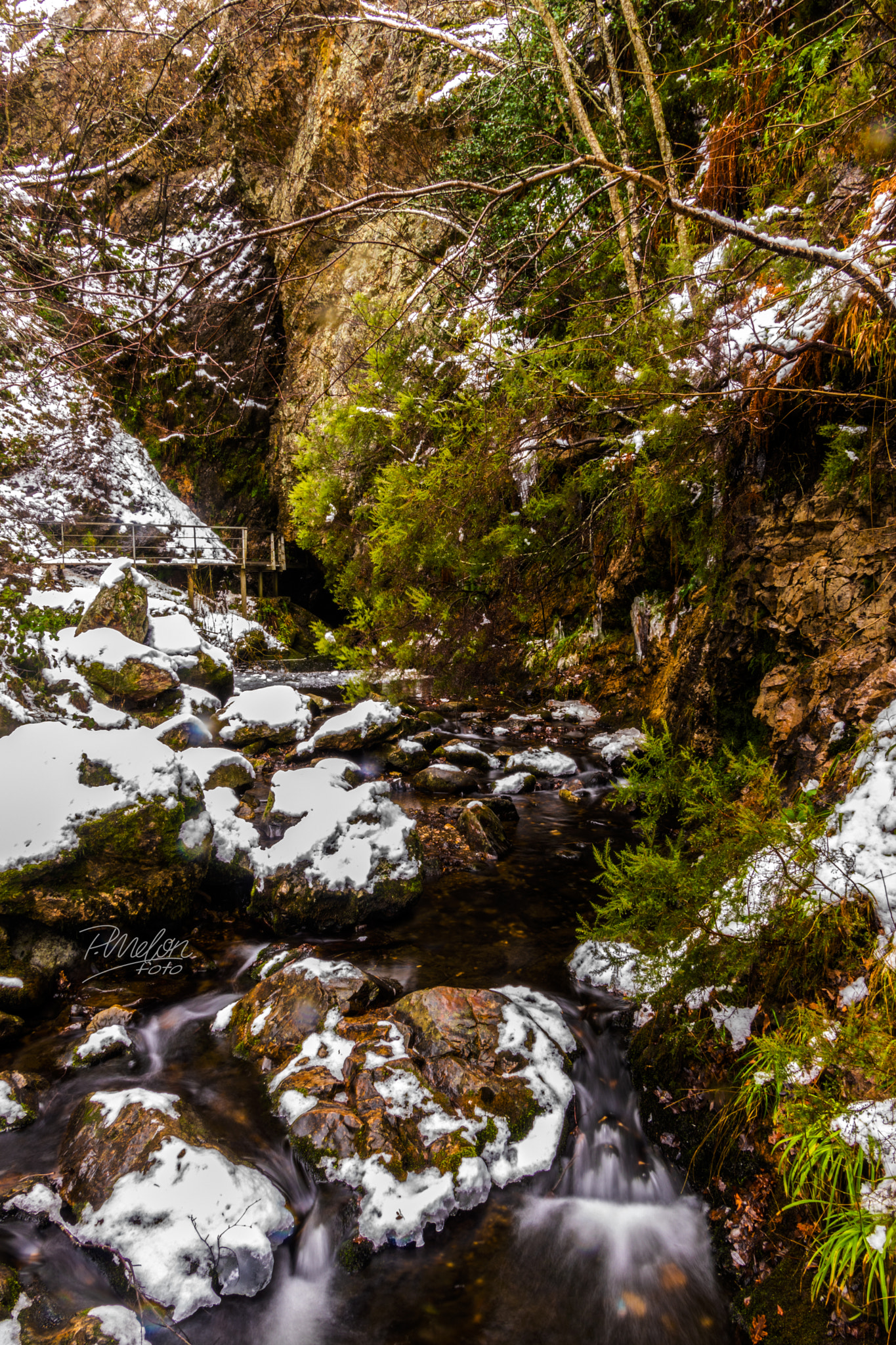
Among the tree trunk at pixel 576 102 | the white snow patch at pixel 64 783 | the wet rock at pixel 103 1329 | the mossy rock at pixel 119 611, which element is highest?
the tree trunk at pixel 576 102

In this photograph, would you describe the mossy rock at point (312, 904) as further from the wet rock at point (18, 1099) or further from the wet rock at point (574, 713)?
the wet rock at point (574, 713)

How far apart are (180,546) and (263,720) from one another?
39.2ft

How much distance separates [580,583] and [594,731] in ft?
6.17

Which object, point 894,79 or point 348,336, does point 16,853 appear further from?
point 348,336

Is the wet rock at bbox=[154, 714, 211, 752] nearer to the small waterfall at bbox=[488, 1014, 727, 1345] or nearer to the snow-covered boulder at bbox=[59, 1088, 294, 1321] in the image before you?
the snow-covered boulder at bbox=[59, 1088, 294, 1321]

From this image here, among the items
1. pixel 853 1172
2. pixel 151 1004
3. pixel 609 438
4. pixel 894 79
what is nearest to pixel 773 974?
pixel 853 1172

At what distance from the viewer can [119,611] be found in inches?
316

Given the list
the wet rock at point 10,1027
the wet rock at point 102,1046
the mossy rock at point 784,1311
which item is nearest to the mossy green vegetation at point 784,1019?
the mossy rock at point 784,1311

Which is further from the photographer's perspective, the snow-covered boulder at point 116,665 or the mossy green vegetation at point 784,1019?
the snow-covered boulder at point 116,665

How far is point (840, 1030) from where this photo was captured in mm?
1805

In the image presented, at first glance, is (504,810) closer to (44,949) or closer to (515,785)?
(515,785)

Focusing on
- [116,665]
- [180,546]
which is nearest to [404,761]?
[116,665]

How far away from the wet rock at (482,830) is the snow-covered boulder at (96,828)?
87.2 inches

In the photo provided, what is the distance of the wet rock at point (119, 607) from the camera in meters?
7.97
